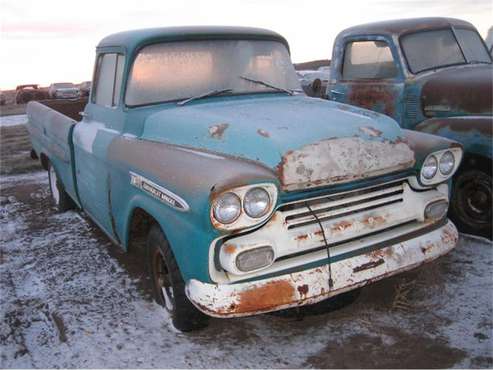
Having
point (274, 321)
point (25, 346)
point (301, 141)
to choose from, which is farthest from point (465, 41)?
point (25, 346)

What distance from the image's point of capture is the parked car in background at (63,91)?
24109mm

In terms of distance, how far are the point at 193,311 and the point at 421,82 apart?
351 cm

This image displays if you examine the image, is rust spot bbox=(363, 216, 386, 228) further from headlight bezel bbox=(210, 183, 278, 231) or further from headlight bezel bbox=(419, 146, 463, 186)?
headlight bezel bbox=(210, 183, 278, 231)

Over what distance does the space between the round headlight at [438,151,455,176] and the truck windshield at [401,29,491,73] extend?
7.66 ft

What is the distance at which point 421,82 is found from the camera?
5098 millimetres

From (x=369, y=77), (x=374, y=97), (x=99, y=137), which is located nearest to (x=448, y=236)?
(x=99, y=137)

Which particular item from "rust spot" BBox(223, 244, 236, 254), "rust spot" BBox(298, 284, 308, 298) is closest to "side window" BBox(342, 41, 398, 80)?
"rust spot" BBox(298, 284, 308, 298)

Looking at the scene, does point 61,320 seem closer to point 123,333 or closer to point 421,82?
point 123,333

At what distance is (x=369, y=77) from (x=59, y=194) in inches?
146

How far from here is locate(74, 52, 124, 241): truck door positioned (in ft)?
12.2

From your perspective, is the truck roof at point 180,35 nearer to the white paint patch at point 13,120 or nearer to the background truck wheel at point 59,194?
the background truck wheel at point 59,194

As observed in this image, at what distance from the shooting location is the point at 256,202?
2.46m

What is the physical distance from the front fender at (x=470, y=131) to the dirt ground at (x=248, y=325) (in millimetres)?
776

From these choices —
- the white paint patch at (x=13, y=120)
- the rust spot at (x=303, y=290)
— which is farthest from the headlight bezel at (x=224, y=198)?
the white paint patch at (x=13, y=120)
